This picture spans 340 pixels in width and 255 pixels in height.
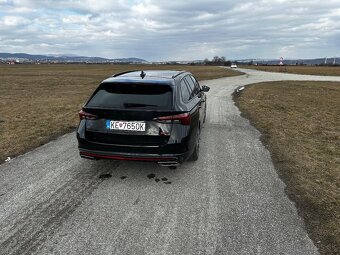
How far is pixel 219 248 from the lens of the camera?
3.19 m

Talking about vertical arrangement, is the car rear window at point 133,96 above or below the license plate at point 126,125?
above

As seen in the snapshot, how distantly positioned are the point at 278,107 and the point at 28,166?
10.4 meters

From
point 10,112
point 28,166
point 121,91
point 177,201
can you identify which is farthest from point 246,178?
point 10,112

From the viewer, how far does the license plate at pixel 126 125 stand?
4.57 meters

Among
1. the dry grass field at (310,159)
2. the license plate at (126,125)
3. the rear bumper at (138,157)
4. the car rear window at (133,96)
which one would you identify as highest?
the car rear window at (133,96)

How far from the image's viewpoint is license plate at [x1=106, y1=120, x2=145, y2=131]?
4.57 metres

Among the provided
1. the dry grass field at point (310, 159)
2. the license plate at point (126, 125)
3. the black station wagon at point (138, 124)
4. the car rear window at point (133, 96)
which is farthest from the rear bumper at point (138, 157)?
the dry grass field at point (310, 159)

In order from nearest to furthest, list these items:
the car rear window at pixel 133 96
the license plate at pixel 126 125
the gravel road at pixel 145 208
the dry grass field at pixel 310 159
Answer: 1. the gravel road at pixel 145 208
2. the dry grass field at pixel 310 159
3. the license plate at pixel 126 125
4. the car rear window at pixel 133 96

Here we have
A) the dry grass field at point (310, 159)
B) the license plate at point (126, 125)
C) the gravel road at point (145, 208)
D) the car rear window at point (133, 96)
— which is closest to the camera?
the gravel road at point (145, 208)

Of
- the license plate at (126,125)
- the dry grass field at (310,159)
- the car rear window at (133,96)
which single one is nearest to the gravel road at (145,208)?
the dry grass field at (310,159)

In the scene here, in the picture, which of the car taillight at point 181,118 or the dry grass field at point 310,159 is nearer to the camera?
the dry grass field at point 310,159

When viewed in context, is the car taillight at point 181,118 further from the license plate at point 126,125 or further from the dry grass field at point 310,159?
the dry grass field at point 310,159

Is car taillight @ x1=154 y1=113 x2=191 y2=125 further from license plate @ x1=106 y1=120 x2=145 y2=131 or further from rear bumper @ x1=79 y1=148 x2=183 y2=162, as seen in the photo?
rear bumper @ x1=79 y1=148 x2=183 y2=162

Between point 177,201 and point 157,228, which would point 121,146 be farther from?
point 157,228
